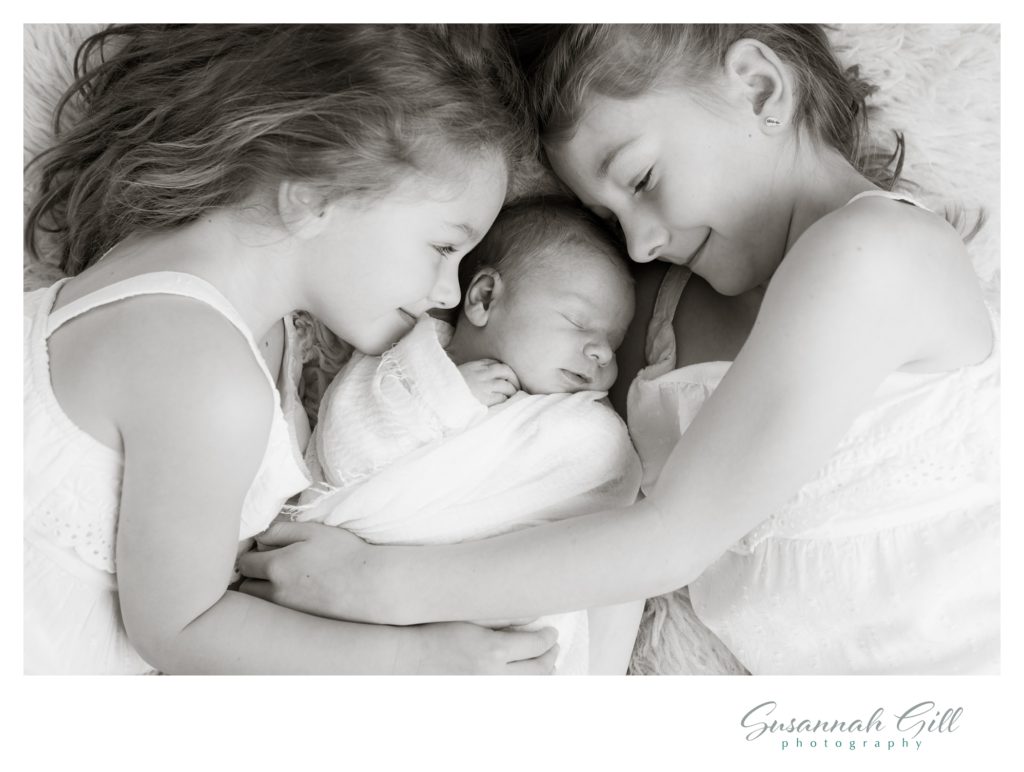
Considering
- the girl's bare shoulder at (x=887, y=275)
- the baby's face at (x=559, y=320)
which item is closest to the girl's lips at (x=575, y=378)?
the baby's face at (x=559, y=320)

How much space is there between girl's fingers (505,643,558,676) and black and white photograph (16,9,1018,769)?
0.02m

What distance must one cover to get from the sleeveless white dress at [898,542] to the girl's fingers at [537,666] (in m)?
0.28

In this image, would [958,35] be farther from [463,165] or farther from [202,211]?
[202,211]

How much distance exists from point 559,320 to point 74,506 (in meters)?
0.63

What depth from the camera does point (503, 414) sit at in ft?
3.89

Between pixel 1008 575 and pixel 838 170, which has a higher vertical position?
pixel 838 170

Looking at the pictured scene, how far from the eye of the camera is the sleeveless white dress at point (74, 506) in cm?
101

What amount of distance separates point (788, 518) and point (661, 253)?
1.24ft

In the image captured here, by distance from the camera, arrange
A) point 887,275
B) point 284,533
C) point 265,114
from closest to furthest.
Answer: point 887,275 → point 265,114 → point 284,533

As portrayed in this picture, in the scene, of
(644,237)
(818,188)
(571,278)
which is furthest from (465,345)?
(818,188)

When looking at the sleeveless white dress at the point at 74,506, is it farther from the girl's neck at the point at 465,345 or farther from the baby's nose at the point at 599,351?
the baby's nose at the point at 599,351

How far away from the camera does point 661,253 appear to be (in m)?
1.20

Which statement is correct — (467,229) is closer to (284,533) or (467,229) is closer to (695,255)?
(695,255)
